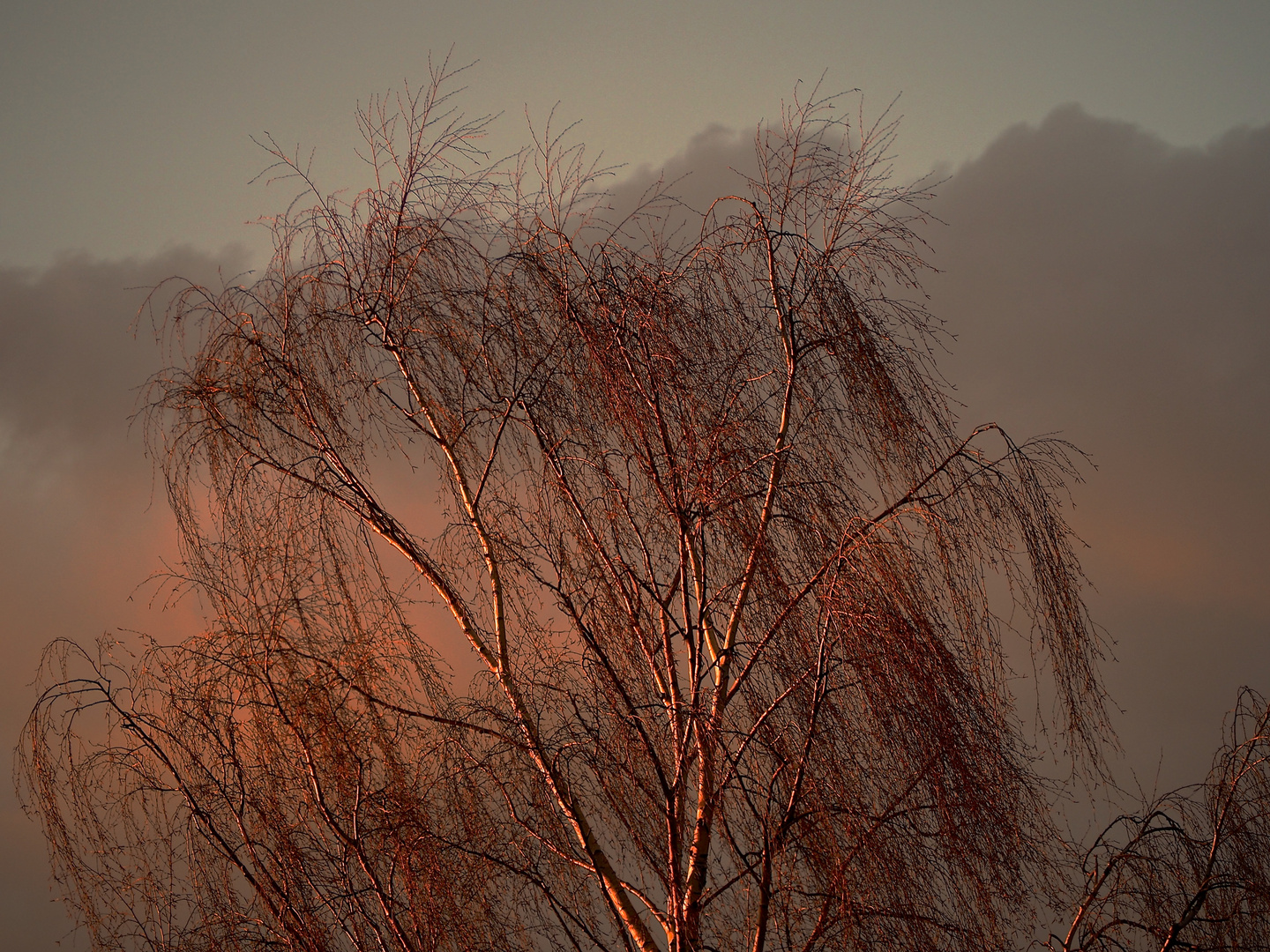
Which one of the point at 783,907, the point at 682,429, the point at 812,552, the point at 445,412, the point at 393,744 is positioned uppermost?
the point at 445,412

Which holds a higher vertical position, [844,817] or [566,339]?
[566,339]

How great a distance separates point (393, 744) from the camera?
11.9ft

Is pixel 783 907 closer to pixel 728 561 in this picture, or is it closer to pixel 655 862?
pixel 655 862

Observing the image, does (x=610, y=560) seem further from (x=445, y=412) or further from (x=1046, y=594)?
(x=1046, y=594)

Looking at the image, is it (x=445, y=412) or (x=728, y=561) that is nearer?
(x=728, y=561)

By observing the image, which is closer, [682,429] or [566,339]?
[682,429]

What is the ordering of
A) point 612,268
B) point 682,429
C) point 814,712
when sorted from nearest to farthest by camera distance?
1. point 814,712
2. point 682,429
3. point 612,268

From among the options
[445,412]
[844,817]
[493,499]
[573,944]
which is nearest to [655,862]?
[573,944]

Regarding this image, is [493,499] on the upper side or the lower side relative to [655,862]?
upper

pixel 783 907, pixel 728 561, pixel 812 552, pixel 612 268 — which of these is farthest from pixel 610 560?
pixel 783 907

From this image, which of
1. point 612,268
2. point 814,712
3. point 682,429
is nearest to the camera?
point 814,712

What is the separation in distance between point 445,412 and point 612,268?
77 cm

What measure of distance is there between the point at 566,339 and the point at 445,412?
50cm

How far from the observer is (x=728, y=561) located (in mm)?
3453
